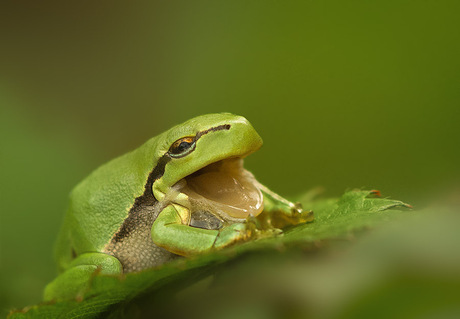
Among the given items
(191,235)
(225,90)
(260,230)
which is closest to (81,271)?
(191,235)

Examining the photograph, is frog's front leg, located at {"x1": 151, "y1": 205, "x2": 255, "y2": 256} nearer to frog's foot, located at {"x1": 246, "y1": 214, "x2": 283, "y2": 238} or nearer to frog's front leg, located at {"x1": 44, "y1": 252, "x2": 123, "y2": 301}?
frog's foot, located at {"x1": 246, "y1": 214, "x2": 283, "y2": 238}

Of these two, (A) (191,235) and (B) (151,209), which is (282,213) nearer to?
(A) (191,235)

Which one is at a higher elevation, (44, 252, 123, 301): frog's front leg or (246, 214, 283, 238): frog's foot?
(246, 214, 283, 238): frog's foot

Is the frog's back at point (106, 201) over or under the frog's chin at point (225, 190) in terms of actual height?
under

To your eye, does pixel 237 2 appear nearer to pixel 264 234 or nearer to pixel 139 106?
pixel 139 106

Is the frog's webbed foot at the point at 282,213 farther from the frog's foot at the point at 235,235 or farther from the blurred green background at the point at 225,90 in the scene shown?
the blurred green background at the point at 225,90

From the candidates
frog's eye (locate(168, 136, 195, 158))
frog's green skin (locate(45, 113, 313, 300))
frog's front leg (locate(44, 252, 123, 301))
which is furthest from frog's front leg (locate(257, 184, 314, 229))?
frog's front leg (locate(44, 252, 123, 301))

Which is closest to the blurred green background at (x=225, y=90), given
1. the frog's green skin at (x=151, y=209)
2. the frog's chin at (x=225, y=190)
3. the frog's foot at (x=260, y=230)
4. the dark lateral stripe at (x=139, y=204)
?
the frog's chin at (x=225, y=190)

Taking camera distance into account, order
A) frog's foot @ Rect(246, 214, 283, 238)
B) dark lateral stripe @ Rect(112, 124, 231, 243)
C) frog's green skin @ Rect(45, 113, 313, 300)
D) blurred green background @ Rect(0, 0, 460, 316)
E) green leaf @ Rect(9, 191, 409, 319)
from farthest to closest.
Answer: blurred green background @ Rect(0, 0, 460, 316) < dark lateral stripe @ Rect(112, 124, 231, 243) < frog's green skin @ Rect(45, 113, 313, 300) < frog's foot @ Rect(246, 214, 283, 238) < green leaf @ Rect(9, 191, 409, 319)

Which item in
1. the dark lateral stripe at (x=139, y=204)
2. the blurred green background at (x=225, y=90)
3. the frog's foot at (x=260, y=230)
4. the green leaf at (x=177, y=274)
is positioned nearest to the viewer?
the green leaf at (x=177, y=274)

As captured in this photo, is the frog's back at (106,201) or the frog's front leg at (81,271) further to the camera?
the frog's back at (106,201)
